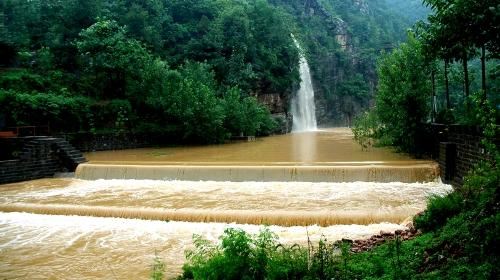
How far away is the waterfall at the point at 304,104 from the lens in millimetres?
43094

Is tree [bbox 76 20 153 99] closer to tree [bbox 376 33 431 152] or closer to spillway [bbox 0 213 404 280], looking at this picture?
tree [bbox 376 33 431 152]

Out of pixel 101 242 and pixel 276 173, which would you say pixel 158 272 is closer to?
pixel 101 242

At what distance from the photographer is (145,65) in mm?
24703

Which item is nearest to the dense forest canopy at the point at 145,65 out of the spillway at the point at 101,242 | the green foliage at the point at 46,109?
the green foliage at the point at 46,109

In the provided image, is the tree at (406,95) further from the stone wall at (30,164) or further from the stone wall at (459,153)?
the stone wall at (30,164)

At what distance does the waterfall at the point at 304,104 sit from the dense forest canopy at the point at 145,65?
8.18ft

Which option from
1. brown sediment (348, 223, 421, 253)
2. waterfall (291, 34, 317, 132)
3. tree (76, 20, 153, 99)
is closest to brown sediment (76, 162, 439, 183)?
brown sediment (348, 223, 421, 253)

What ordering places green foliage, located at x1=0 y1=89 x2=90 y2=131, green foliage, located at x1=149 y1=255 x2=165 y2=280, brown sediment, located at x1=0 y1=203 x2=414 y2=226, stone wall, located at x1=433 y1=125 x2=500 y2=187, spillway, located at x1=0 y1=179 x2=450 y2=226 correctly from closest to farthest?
green foliage, located at x1=149 y1=255 x2=165 y2=280
brown sediment, located at x1=0 y1=203 x2=414 y2=226
spillway, located at x1=0 y1=179 x2=450 y2=226
stone wall, located at x1=433 y1=125 x2=500 y2=187
green foliage, located at x1=0 y1=89 x2=90 y2=131

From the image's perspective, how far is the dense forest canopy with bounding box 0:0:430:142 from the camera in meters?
22.6

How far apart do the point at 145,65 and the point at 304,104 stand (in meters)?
23.1

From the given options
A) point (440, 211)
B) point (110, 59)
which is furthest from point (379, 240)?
point (110, 59)

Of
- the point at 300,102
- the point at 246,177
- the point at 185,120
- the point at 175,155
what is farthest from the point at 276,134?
the point at 246,177

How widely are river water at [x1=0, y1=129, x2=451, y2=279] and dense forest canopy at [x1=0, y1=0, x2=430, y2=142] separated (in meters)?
8.99

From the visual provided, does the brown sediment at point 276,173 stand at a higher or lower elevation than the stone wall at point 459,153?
lower
